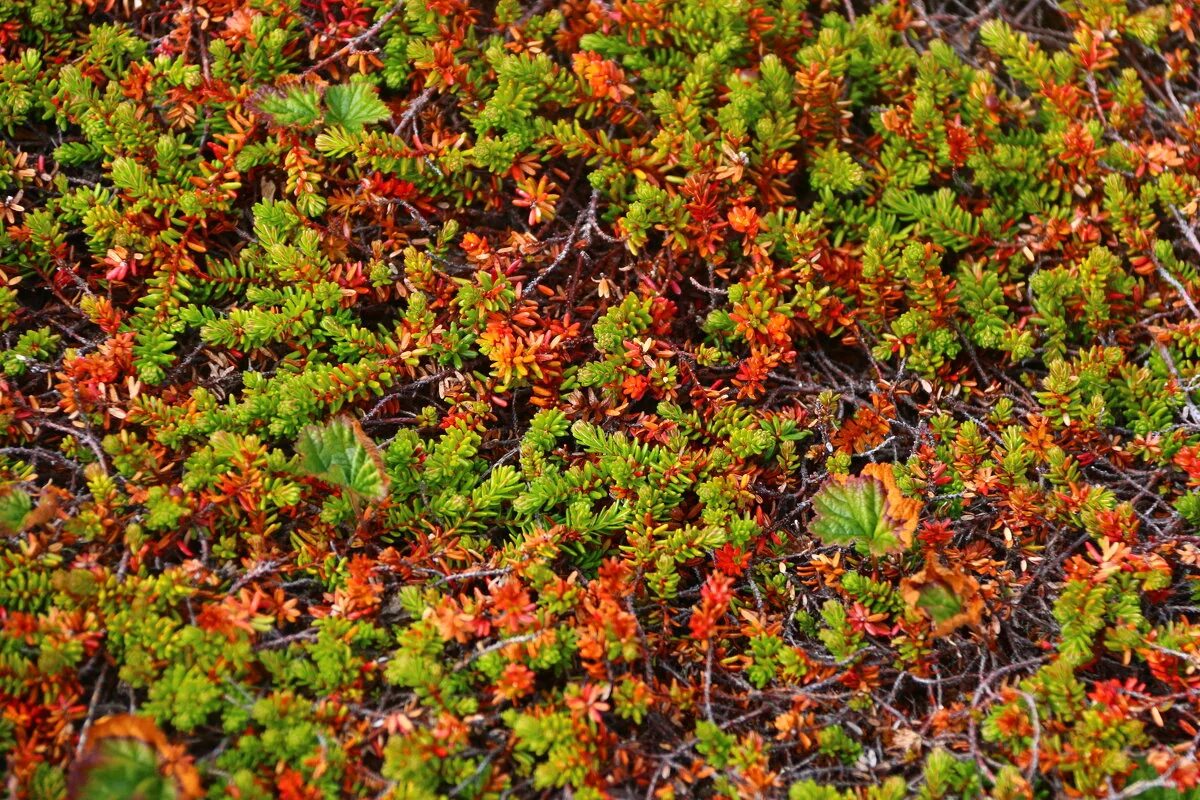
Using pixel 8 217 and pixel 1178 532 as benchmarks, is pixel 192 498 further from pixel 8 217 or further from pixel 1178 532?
pixel 1178 532

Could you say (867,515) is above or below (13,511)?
below

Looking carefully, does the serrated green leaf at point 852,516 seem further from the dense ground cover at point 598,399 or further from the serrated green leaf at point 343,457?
the serrated green leaf at point 343,457

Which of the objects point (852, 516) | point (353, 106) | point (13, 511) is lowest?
point (852, 516)

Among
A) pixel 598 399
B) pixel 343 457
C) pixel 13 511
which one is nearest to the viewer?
pixel 13 511

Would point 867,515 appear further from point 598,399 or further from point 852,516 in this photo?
point 598,399

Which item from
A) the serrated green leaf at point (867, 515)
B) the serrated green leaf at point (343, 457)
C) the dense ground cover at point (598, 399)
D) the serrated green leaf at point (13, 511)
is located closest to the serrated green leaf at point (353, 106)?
the dense ground cover at point (598, 399)

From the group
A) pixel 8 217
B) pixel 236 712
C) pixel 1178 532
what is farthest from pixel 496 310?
pixel 1178 532

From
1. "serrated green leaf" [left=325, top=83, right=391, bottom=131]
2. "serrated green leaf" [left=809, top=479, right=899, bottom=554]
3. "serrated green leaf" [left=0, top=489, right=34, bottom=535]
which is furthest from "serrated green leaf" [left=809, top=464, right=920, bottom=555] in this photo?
"serrated green leaf" [left=0, top=489, right=34, bottom=535]

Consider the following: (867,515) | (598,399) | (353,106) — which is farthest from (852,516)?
(353,106)
